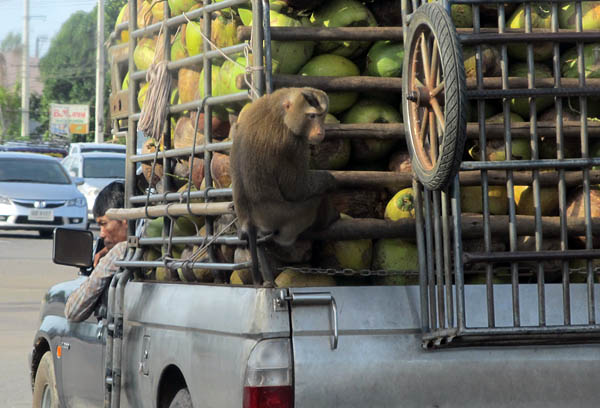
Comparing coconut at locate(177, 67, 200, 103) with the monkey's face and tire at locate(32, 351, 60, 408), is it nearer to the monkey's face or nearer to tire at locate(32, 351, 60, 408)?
the monkey's face

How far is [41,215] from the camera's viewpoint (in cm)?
1933

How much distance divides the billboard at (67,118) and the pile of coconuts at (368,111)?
56.8 meters

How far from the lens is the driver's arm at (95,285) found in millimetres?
4926

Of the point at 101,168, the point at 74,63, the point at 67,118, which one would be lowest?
the point at 101,168

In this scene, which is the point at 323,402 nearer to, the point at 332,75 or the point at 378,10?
the point at 332,75

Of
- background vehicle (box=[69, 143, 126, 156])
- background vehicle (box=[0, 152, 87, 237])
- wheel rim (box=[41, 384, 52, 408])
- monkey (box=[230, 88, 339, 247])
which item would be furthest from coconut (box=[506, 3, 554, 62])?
background vehicle (box=[69, 143, 126, 156])

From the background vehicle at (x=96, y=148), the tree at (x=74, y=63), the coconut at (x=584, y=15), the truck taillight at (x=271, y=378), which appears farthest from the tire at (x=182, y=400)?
the tree at (x=74, y=63)

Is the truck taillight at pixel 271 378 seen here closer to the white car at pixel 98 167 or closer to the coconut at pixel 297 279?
the coconut at pixel 297 279

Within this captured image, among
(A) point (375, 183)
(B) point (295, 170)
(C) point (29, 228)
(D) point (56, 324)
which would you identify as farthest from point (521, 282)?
(C) point (29, 228)

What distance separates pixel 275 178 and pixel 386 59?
2.35 ft

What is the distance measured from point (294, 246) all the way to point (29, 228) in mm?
16463

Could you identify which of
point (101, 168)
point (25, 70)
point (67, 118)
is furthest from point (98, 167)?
point (67, 118)

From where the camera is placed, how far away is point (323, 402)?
127 inches

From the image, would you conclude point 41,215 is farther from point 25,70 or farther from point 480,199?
point 25,70
